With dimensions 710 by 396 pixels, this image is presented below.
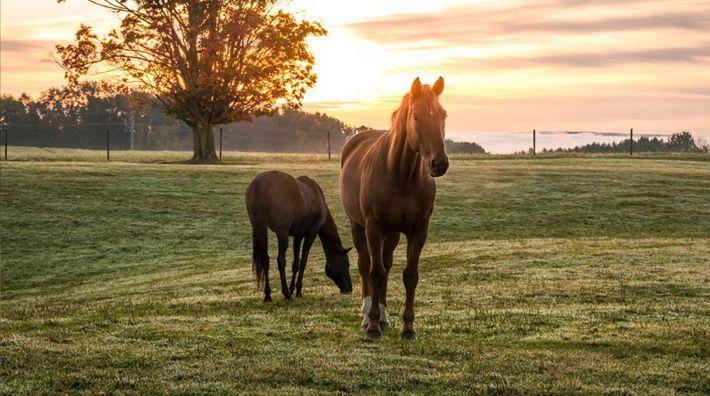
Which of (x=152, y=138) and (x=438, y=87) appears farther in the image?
(x=152, y=138)

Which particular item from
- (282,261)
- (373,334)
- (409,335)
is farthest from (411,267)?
(282,261)

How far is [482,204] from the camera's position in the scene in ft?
116

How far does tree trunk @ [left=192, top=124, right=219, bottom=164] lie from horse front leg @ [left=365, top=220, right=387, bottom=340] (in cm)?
4528

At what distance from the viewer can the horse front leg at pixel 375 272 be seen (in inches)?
387

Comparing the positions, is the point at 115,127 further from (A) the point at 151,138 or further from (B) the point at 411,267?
(B) the point at 411,267

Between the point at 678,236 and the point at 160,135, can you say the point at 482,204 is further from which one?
the point at 160,135

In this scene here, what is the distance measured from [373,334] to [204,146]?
46.5 metres

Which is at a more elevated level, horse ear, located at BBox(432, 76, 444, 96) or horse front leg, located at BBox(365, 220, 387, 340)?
horse ear, located at BBox(432, 76, 444, 96)

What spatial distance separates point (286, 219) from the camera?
49.8ft

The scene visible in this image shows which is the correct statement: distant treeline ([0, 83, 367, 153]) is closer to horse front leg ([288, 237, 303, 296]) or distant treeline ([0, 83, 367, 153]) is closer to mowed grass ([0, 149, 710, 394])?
mowed grass ([0, 149, 710, 394])

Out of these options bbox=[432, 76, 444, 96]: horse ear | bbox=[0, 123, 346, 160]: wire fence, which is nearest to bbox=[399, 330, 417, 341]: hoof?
bbox=[432, 76, 444, 96]: horse ear

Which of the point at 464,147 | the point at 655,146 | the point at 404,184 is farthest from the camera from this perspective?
the point at 464,147

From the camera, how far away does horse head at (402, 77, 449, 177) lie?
8.52 meters

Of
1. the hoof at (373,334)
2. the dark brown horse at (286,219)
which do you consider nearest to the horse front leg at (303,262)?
the dark brown horse at (286,219)
